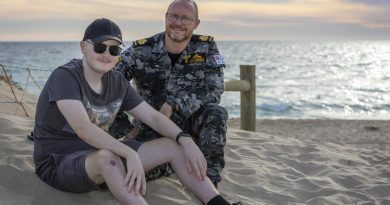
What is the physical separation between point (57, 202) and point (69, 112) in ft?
1.90

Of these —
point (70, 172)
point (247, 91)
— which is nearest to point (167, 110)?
point (70, 172)

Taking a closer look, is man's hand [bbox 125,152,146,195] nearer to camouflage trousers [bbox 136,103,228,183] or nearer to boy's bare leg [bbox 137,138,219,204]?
boy's bare leg [bbox 137,138,219,204]

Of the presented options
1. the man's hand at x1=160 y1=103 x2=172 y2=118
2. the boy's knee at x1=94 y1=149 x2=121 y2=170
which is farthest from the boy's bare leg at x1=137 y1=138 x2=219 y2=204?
the man's hand at x1=160 y1=103 x2=172 y2=118

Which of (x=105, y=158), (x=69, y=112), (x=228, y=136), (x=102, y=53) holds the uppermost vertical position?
(x=102, y=53)

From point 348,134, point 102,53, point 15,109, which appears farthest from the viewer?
point 348,134

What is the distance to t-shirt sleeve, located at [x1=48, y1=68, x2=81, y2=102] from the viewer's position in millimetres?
2738

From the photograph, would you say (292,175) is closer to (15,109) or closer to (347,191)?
(347,191)

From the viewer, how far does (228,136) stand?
18.5ft

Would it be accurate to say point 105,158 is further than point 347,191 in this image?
No

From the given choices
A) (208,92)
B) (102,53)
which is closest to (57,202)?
(102,53)

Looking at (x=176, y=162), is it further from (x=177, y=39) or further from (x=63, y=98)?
(x=177, y=39)

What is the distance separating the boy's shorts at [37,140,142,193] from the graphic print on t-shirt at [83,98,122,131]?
17cm

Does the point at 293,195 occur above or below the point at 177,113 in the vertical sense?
below

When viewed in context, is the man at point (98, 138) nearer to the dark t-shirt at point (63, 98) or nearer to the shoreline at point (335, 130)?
the dark t-shirt at point (63, 98)
